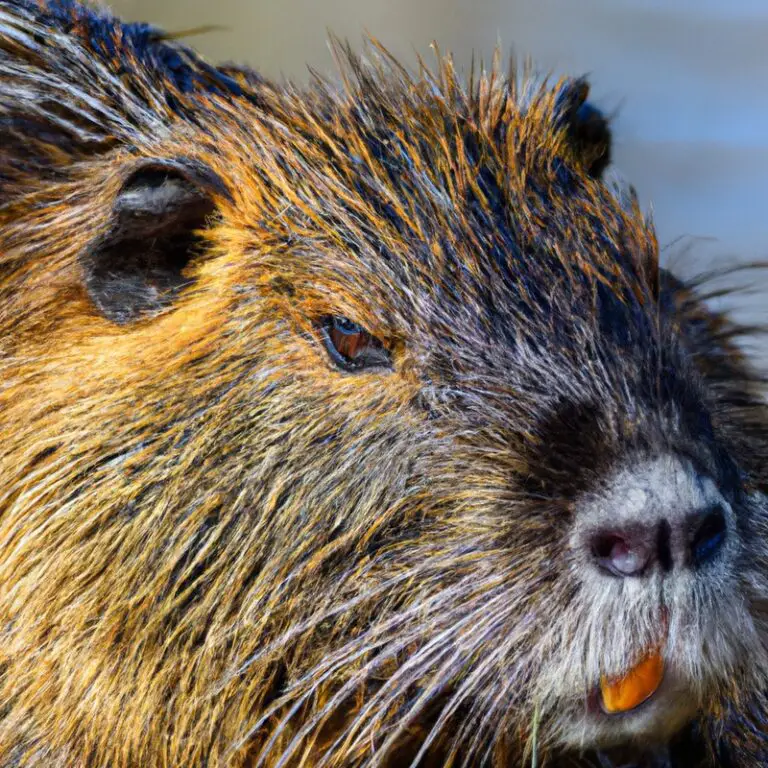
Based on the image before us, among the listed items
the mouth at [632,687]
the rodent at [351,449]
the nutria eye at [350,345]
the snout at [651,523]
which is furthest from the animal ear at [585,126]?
the mouth at [632,687]

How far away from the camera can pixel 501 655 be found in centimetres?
115

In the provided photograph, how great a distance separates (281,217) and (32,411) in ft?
1.38

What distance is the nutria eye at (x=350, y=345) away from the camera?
4.42ft

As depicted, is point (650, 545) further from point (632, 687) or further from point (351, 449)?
point (351, 449)

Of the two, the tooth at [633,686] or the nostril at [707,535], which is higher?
the nostril at [707,535]

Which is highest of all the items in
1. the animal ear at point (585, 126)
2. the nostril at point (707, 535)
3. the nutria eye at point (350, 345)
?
the animal ear at point (585, 126)

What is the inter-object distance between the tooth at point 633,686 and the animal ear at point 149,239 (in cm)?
76

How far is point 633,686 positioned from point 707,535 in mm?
185

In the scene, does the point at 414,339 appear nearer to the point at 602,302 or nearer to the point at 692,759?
the point at 602,302

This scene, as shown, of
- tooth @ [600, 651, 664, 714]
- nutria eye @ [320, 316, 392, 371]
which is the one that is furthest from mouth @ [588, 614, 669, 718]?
nutria eye @ [320, 316, 392, 371]

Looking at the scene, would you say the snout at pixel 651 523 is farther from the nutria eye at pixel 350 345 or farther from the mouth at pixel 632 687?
the nutria eye at pixel 350 345

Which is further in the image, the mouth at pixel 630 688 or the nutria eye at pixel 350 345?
the nutria eye at pixel 350 345

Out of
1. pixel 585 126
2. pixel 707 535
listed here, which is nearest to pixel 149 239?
pixel 585 126

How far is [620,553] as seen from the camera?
3.53 ft
